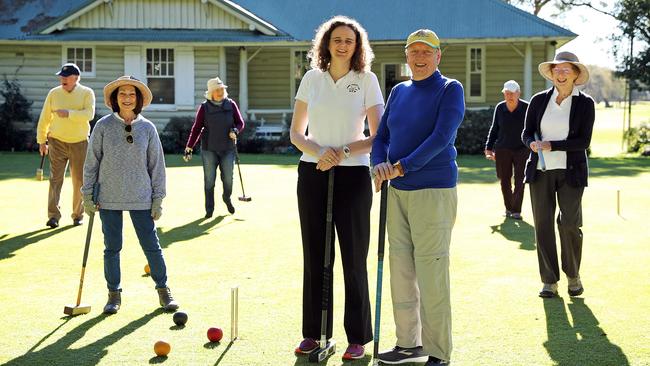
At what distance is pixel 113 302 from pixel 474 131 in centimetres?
2172

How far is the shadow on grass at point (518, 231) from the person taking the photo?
11758mm

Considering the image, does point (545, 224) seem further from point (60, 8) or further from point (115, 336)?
point (60, 8)

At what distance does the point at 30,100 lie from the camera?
3084 centimetres

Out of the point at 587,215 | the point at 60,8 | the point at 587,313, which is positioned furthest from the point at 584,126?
the point at 60,8

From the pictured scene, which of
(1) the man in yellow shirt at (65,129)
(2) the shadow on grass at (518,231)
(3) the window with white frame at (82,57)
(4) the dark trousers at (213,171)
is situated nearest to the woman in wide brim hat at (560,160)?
(2) the shadow on grass at (518,231)

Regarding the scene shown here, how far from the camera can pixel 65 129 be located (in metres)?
12.6

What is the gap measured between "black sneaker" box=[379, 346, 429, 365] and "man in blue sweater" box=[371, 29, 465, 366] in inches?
4.4

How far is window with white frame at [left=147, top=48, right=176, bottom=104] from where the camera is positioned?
30453 millimetres

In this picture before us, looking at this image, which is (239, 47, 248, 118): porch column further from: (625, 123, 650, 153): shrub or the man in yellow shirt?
the man in yellow shirt

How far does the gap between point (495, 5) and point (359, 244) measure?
84.2 feet

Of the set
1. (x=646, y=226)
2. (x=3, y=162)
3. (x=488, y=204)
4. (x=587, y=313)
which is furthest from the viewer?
(x=3, y=162)

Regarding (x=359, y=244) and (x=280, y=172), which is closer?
(x=359, y=244)

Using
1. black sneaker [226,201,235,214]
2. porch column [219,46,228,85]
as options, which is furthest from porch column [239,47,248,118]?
black sneaker [226,201,235,214]

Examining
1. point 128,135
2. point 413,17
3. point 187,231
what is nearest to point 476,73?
point 413,17
